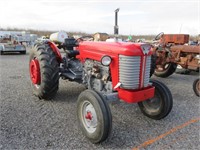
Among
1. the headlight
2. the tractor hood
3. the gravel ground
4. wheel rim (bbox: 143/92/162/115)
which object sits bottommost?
the gravel ground

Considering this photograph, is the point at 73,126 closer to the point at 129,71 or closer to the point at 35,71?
the point at 129,71

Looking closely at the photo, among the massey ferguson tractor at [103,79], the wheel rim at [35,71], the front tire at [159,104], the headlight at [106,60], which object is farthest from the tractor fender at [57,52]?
the front tire at [159,104]

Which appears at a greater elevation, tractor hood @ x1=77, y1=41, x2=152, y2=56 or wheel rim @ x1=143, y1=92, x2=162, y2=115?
tractor hood @ x1=77, y1=41, x2=152, y2=56

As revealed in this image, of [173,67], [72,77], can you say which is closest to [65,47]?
[72,77]

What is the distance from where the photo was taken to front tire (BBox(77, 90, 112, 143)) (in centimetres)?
252

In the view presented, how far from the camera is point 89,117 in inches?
110

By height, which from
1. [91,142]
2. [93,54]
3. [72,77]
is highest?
[93,54]

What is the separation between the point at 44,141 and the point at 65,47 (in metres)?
2.15

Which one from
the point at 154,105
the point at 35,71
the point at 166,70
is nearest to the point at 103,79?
the point at 154,105

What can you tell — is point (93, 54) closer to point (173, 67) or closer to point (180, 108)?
point (180, 108)

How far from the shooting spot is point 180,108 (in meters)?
3.98

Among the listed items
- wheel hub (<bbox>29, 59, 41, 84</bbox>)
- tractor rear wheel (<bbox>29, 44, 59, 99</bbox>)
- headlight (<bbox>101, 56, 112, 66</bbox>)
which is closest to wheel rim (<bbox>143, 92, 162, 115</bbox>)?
headlight (<bbox>101, 56, 112, 66</bbox>)

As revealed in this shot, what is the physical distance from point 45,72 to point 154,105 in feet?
6.54

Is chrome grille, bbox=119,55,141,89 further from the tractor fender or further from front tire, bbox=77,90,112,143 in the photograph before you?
the tractor fender
